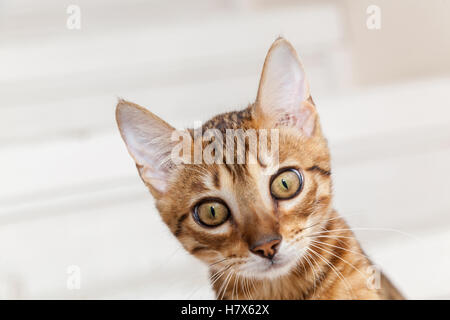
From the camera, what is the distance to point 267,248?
1.60 feet

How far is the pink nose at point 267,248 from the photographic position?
486 mm

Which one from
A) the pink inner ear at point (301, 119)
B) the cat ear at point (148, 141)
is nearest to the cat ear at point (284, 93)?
the pink inner ear at point (301, 119)

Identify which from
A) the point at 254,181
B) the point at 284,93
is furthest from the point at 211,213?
the point at 284,93

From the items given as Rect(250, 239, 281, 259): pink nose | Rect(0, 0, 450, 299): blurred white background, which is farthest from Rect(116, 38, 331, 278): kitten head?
Rect(0, 0, 450, 299): blurred white background

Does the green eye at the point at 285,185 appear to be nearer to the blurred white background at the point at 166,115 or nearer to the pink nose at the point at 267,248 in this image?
the pink nose at the point at 267,248

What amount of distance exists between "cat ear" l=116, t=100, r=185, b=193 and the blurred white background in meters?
0.10

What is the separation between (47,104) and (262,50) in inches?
14.0

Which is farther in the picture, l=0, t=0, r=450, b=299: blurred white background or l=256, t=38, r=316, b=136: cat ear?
l=0, t=0, r=450, b=299: blurred white background

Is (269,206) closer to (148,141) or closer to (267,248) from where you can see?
(267,248)

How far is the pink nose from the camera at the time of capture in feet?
1.59

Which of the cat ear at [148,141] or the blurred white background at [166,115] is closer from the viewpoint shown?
the cat ear at [148,141]

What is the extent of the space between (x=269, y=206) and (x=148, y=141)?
6.7 inches

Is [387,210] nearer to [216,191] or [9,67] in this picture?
[216,191]

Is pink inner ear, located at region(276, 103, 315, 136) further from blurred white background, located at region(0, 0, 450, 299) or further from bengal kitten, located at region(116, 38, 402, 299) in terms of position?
blurred white background, located at region(0, 0, 450, 299)
